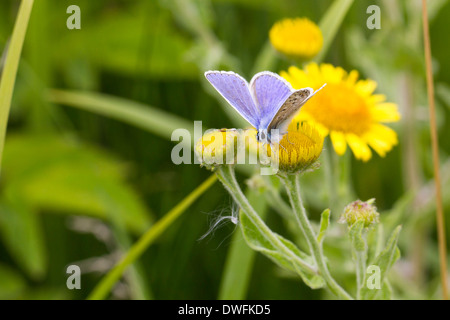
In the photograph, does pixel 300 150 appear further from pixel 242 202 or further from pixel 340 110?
pixel 340 110

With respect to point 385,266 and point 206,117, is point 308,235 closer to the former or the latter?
point 385,266

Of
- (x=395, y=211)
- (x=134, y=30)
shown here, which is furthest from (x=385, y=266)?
(x=134, y=30)

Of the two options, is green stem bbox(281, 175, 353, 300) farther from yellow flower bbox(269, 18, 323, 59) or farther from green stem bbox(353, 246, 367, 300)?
yellow flower bbox(269, 18, 323, 59)

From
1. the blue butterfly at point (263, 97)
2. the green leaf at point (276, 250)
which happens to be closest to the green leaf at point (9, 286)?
the green leaf at point (276, 250)

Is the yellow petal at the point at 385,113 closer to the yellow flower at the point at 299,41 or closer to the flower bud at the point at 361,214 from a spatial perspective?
the yellow flower at the point at 299,41

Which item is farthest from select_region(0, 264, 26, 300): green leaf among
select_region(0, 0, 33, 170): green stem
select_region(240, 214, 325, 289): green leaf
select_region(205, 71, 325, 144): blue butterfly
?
select_region(205, 71, 325, 144): blue butterfly

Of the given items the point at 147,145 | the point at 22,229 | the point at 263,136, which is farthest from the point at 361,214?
the point at 147,145
